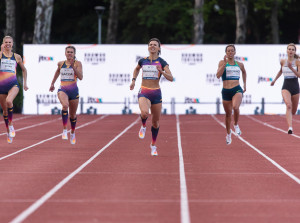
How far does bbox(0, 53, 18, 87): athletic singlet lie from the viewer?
1616 cm

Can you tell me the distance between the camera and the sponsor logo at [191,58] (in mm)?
→ 34531

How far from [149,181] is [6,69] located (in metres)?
6.67

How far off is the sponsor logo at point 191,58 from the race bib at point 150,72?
20.8 m

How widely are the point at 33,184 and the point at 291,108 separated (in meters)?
9.92

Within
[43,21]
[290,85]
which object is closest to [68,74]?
[290,85]

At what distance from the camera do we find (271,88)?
34.1 meters

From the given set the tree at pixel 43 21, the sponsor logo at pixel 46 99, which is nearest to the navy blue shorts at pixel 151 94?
the sponsor logo at pixel 46 99

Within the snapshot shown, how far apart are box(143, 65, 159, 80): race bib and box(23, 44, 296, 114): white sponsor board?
66.9 feet

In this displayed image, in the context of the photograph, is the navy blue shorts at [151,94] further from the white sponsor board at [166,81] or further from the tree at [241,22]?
the tree at [241,22]

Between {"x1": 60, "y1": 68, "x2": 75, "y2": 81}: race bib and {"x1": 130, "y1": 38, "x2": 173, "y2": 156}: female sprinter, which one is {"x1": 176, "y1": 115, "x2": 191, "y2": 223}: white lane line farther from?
{"x1": 60, "y1": 68, "x2": 75, "y2": 81}: race bib

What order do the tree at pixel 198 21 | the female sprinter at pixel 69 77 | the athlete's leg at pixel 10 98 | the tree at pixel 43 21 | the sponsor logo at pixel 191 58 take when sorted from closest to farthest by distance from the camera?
1. the female sprinter at pixel 69 77
2. the athlete's leg at pixel 10 98
3. the sponsor logo at pixel 191 58
4. the tree at pixel 43 21
5. the tree at pixel 198 21

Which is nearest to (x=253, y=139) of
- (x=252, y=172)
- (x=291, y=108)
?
(x=291, y=108)

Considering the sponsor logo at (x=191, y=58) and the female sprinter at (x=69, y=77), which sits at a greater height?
the sponsor logo at (x=191, y=58)

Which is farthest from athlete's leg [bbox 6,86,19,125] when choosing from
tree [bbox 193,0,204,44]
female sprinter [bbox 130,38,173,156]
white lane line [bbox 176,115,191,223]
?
tree [bbox 193,0,204,44]
